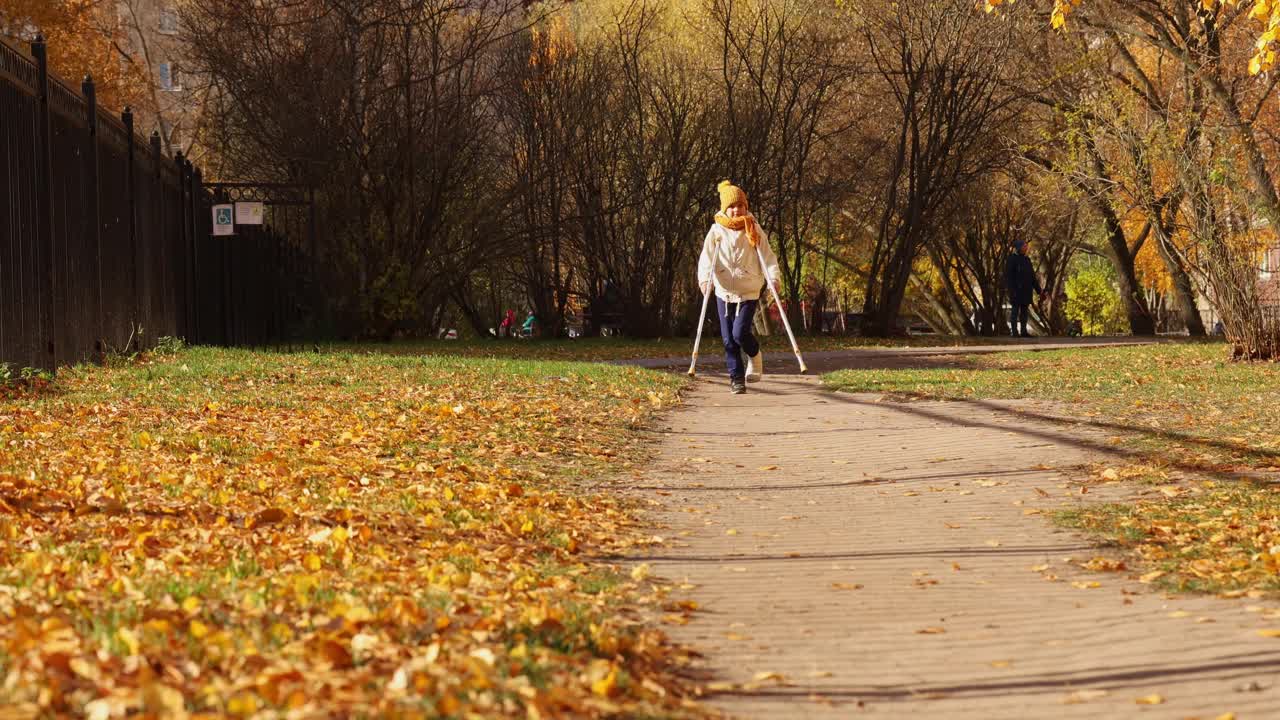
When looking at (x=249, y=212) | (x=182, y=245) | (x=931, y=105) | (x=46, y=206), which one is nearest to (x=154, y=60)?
(x=931, y=105)

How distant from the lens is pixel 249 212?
64.9 feet

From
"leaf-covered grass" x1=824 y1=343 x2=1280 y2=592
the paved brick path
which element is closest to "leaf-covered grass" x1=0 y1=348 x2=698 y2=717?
the paved brick path

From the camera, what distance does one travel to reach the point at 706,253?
49.9 feet

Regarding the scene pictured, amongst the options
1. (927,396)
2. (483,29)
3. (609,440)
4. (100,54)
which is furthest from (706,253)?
(100,54)

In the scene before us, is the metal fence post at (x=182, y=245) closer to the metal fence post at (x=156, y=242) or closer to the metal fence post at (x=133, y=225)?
the metal fence post at (x=156, y=242)

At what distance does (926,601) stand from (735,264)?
925 centimetres

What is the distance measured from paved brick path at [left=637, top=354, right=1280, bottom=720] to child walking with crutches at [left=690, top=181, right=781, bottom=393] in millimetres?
4455

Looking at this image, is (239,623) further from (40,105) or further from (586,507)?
(40,105)

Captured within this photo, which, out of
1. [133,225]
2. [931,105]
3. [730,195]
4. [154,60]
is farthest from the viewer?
[154,60]

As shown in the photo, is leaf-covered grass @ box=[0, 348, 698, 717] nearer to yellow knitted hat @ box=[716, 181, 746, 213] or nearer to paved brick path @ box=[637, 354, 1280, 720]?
paved brick path @ box=[637, 354, 1280, 720]

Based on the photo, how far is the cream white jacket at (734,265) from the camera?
14.9 meters

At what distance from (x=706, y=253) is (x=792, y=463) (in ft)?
17.5

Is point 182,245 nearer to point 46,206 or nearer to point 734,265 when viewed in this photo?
point 46,206

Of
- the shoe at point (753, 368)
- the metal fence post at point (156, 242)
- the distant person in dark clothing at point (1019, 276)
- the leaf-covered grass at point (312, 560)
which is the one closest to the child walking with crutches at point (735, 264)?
the shoe at point (753, 368)
